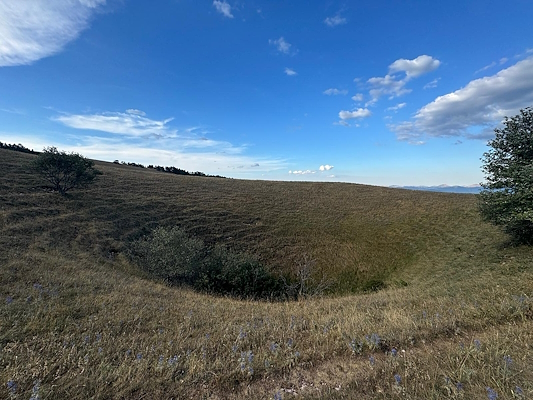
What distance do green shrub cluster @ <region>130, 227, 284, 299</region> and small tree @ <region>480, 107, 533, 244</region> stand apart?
15.5 metres

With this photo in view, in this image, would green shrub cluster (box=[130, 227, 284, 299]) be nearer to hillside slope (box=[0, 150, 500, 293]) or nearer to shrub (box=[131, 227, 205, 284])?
shrub (box=[131, 227, 205, 284])

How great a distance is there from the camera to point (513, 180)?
15.8m

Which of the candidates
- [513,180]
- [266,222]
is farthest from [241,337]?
[266,222]

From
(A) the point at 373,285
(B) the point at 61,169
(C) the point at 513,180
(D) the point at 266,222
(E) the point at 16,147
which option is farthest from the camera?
(E) the point at 16,147

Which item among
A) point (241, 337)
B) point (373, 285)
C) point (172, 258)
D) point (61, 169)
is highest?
point (61, 169)

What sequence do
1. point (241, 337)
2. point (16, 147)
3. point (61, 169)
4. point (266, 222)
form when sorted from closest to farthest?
point (241, 337), point (61, 169), point (266, 222), point (16, 147)

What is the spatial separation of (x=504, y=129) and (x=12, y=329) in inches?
979

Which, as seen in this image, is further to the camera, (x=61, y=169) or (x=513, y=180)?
(x=61, y=169)

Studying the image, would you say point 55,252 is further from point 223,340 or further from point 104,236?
point 223,340

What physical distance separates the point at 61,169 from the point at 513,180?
40559mm

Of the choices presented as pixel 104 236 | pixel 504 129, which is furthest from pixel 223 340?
A: pixel 504 129

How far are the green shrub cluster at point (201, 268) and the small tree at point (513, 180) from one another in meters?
15.5

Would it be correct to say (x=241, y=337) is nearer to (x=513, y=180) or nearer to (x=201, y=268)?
(x=201, y=268)

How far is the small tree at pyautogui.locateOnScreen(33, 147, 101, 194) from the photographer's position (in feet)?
90.3
